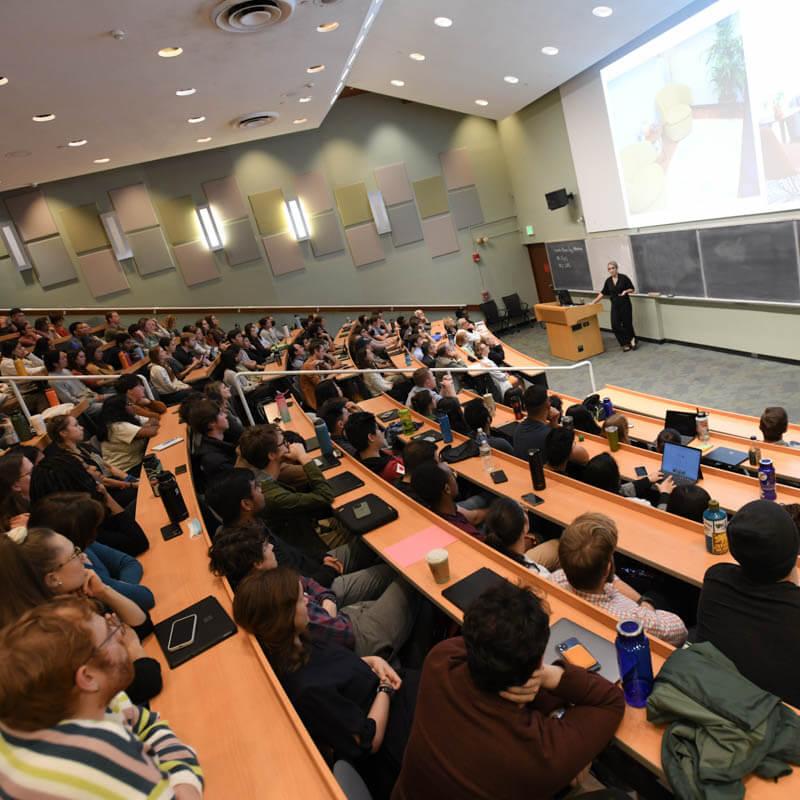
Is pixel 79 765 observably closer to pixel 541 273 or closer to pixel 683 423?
pixel 683 423

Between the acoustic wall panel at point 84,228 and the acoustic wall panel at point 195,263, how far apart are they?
1.43m

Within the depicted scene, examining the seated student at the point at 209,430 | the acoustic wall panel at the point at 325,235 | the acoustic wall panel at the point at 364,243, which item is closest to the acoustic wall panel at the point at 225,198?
the acoustic wall panel at the point at 325,235

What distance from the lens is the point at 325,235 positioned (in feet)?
43.2

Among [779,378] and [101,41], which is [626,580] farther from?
[779,378]

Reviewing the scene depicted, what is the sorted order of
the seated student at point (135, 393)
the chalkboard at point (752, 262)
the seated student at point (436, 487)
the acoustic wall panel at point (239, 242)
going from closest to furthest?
the seated student at point (436, 487)
the seated student at point (135, 393)
the chalkboard at point (752, 262)
the acoustic wall panel at point (239, 242)

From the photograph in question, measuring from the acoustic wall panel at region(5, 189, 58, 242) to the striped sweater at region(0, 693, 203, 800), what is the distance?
40.5 ft

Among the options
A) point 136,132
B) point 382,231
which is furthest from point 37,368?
point 382,231

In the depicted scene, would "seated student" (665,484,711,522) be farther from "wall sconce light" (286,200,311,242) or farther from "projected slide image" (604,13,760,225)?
"wall sconce light" (286,200,311,242)

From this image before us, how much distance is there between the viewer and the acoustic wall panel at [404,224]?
13641 millimetres

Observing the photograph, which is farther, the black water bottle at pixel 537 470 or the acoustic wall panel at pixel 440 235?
the acoustic wall panel at pixel 440 235

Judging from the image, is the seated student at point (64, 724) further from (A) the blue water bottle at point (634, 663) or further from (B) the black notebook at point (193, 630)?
(A) the blue water bottle at point (634, 663)

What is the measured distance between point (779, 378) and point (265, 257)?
993cm

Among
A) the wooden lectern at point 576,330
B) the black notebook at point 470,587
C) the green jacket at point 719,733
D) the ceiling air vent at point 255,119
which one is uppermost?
the ceiling air vent at point 255,119

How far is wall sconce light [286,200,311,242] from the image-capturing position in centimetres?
1291
